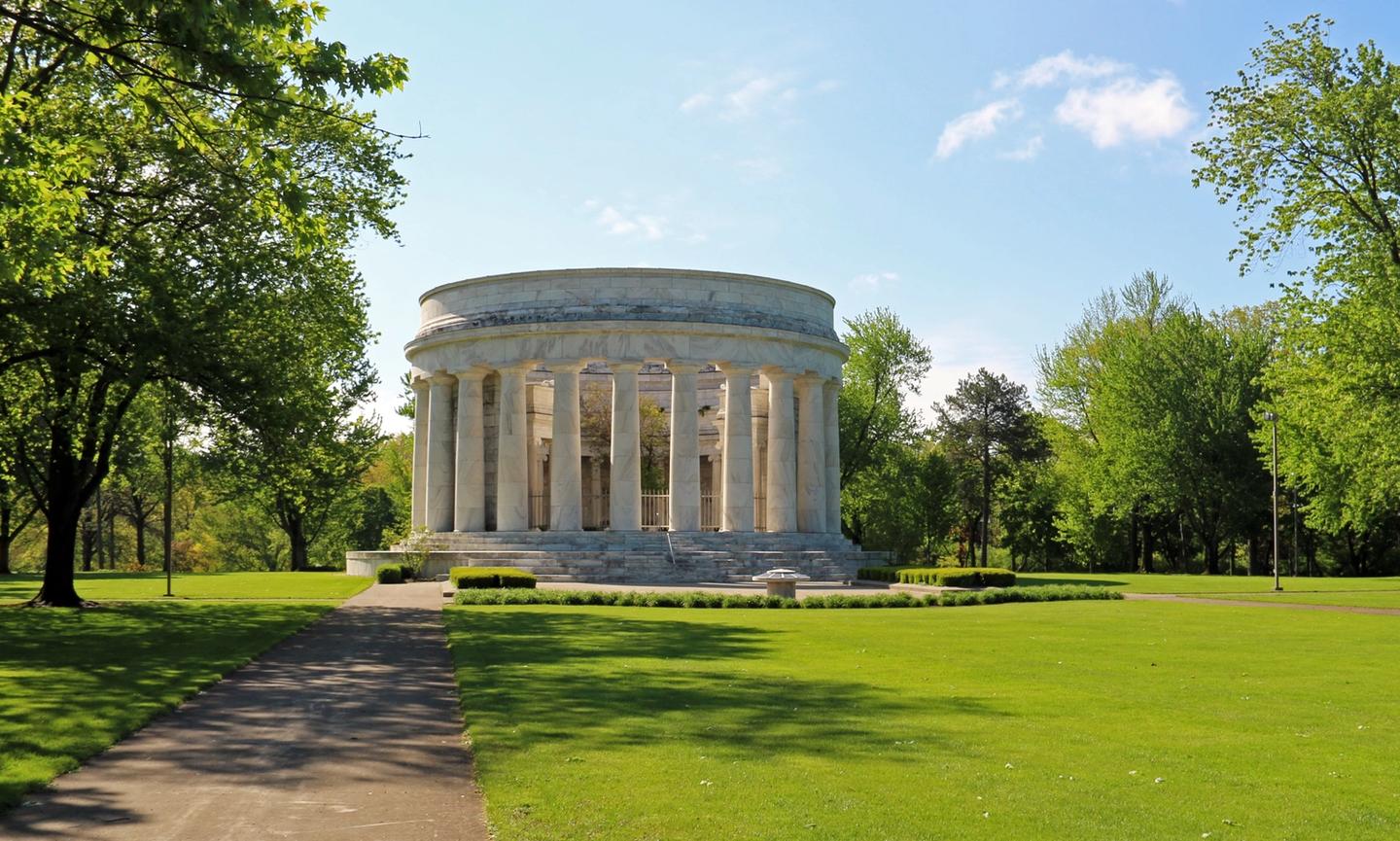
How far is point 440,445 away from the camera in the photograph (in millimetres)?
65125

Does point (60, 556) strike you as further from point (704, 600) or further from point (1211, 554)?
point (1211, 554)

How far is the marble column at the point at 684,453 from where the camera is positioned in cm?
5906

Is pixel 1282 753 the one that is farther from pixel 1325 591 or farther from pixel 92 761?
pixel 1325 591

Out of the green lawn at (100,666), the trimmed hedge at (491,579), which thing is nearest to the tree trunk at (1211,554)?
the trimmed hedge at (491,579)

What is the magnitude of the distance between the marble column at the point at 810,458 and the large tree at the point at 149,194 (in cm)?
3024

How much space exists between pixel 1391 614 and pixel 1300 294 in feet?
49.2

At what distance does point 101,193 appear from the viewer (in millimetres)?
30375

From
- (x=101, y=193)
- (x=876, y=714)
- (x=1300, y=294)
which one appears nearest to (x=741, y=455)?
(x=1300, y=294)

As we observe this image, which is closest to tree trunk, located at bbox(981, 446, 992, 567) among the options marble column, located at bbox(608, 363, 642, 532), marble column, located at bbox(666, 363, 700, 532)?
marble column, located at bbox(666, 363, 700, 532)

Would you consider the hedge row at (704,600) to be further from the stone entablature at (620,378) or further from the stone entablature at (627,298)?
the stone entablature at (627,298)

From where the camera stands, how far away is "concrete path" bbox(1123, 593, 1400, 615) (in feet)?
121

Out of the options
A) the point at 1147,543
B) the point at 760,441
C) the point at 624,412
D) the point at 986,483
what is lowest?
the point at 1147,543

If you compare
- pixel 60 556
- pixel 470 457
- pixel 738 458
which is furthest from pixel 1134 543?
pixel 60 556

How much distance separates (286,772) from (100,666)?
36.1 feet
